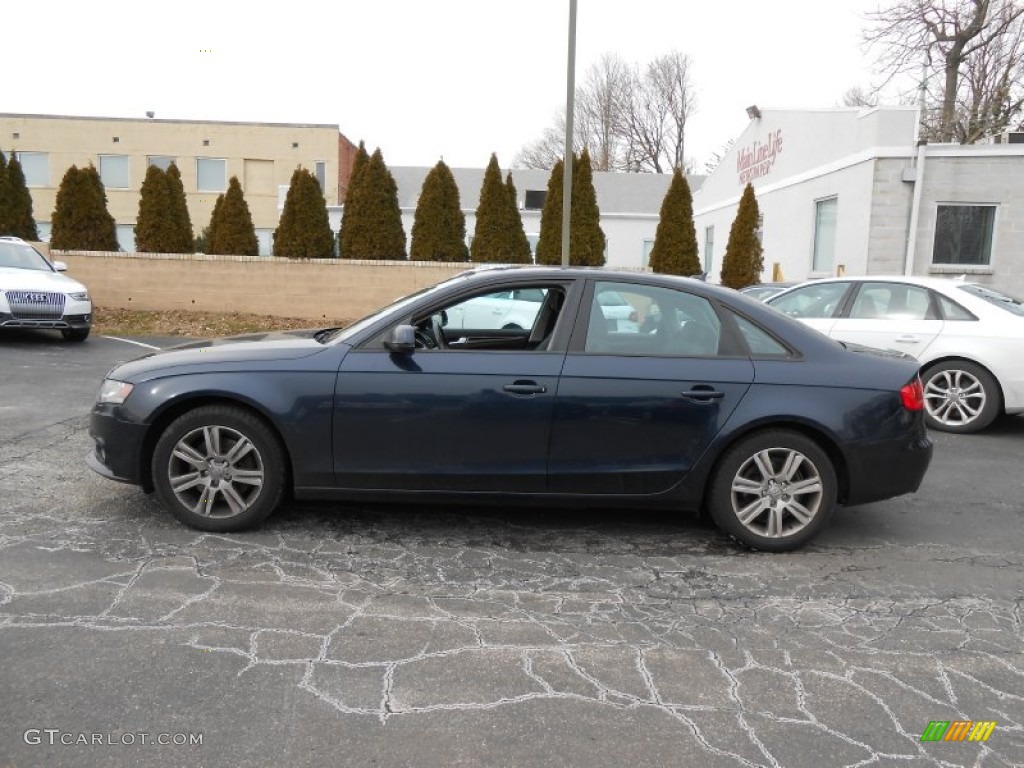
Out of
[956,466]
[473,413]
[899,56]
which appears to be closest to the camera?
[473,413]

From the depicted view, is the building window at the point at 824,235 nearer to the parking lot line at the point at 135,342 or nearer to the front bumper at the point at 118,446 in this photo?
the parking lot line at the point at 135,342

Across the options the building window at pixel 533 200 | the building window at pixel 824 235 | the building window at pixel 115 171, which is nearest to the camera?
the building window at pixel 824 235

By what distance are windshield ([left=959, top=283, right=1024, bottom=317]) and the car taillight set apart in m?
4.09

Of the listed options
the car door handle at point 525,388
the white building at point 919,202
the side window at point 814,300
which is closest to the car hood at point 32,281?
the side window at point 814,300

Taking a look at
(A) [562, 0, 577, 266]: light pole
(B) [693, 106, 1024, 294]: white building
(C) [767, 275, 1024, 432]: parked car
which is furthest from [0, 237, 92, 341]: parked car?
(B) [693, 106, 1024, 294]: white building

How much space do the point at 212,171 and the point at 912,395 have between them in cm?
3929

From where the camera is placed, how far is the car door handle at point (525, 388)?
434 cm

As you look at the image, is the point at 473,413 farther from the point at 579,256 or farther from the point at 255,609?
the point at 579,256

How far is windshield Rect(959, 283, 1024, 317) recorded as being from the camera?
7867 millimetres

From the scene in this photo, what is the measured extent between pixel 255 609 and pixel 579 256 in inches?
612

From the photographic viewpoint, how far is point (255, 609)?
3.61 m

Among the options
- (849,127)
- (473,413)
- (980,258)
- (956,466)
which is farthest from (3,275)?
(980,258)

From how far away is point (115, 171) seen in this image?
38906 mm

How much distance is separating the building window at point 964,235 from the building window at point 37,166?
38.3 meters
